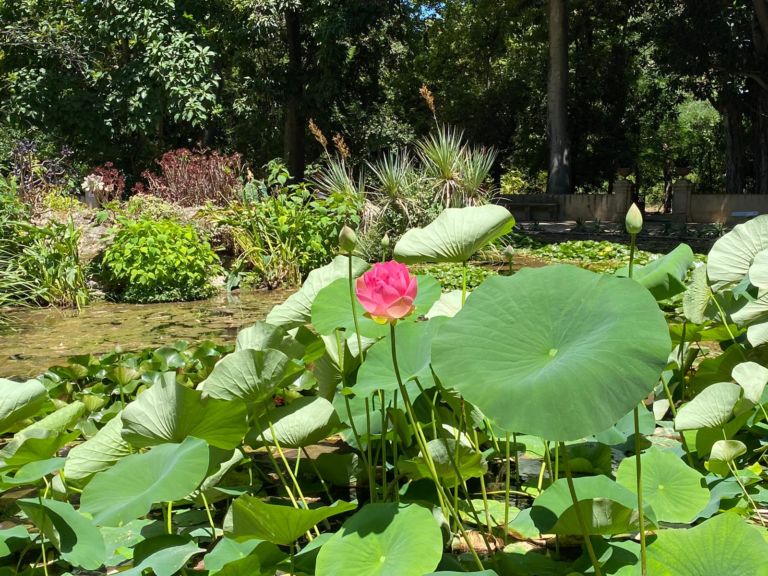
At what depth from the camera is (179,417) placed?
53.0 inches

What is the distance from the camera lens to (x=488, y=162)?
32.0 ft

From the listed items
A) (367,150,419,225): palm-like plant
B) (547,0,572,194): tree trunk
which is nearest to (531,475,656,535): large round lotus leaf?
(367,150,419,225): palm-like plant

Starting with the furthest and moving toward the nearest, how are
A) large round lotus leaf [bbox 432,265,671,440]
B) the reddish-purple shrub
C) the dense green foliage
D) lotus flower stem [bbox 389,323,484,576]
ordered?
1. the dense green foliage
2. the reddish-purple shrub
3. lotus flower stem [bbox 389,323,484,576]
4. large round lotus leaf [bbox 432,265,671,440]

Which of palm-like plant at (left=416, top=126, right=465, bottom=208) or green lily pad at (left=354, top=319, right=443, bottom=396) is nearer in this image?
green lily pad at (left=354, top=319, right=443, bottom=396)

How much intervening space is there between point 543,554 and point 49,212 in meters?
8.67

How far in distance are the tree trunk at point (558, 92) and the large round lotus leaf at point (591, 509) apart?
16966 mm

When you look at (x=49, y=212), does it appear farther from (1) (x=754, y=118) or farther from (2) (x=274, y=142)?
(1) (x=754, y=118)

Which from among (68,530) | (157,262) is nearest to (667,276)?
(68,530)

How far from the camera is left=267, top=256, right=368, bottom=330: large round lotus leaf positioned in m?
1.81

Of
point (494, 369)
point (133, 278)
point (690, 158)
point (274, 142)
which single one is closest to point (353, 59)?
point (274, 142)

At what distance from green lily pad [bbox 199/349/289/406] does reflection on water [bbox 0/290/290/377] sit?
3052 mm

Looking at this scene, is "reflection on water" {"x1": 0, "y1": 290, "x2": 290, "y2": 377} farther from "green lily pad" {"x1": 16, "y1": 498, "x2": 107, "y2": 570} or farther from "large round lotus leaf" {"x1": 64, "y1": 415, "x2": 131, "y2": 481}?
"green lily pad" {"x1": 16, "y1": 498, "x2": 107, "y2": 570}

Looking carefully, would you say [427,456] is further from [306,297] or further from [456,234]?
[306,297]

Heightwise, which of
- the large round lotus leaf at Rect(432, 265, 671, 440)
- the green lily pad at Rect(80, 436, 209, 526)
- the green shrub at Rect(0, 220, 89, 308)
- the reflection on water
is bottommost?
the reflection on water
